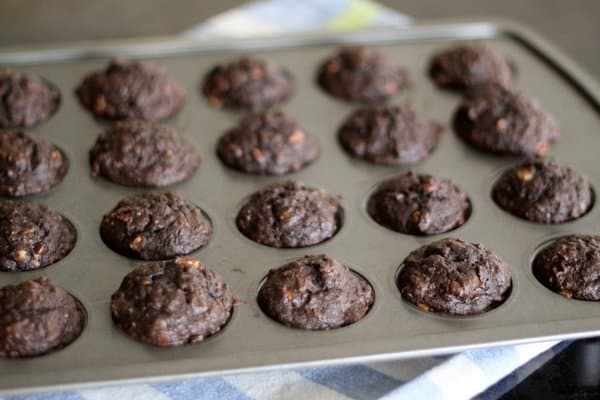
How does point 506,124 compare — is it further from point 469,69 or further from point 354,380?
point 354,380

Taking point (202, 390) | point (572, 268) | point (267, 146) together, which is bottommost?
point (202, 390)

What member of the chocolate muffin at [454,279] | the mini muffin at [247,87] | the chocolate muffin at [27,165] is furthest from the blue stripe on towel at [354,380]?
the mini muffin at [247,87]

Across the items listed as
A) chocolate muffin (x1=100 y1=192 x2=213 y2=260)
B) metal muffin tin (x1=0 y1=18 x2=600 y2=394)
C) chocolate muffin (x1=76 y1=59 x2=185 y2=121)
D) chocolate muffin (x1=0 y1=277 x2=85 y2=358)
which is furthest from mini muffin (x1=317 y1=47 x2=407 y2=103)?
chocolate muffin (x1=0 y1=277 x2=85 y2=358)

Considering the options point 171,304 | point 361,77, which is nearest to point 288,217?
point 171,304

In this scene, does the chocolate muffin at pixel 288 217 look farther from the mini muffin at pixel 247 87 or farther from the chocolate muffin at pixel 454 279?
the mini muffin at pixel 247 87

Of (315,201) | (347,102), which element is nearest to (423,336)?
(315,201)
